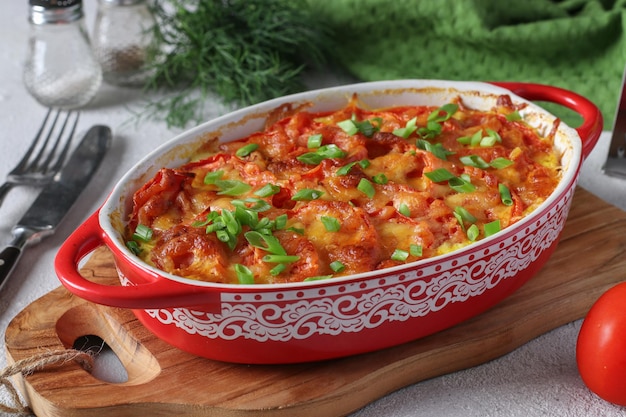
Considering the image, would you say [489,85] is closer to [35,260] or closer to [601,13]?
[601,13]

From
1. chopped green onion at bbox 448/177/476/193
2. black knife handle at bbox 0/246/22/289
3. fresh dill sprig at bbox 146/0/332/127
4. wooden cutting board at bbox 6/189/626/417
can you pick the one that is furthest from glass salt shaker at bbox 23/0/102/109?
chopped green onion at bbox 448/177/476/193

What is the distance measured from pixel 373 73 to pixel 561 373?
215cm

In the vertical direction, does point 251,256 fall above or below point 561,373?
above

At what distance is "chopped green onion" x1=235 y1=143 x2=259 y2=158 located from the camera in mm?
2975

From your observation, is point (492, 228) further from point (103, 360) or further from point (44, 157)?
point (44, 157)

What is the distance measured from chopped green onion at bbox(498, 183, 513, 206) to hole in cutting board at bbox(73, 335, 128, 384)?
125cm

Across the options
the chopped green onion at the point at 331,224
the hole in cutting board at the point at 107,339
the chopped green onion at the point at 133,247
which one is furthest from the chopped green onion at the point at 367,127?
the hole in cutting board at the point at 107,339

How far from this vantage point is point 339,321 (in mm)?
2309

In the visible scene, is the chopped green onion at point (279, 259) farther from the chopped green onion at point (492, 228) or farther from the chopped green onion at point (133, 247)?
the chopped green onion at point (492, 228)

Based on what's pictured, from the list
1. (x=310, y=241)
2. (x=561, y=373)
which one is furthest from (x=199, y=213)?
(x=561, y=373)

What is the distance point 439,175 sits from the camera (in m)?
2.78

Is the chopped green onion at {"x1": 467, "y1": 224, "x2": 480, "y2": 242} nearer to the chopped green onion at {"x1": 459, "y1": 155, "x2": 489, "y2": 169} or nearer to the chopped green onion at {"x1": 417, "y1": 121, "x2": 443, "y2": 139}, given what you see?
the chopped green onion at {"x1": 459, "y1": 155, "x2": 489, "y2": 169}

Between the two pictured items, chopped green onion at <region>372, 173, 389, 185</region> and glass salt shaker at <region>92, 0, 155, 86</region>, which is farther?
glass salt shaker at <region>92, 0, 155, 86</region>

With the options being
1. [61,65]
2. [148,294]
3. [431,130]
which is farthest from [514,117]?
[61,65]
